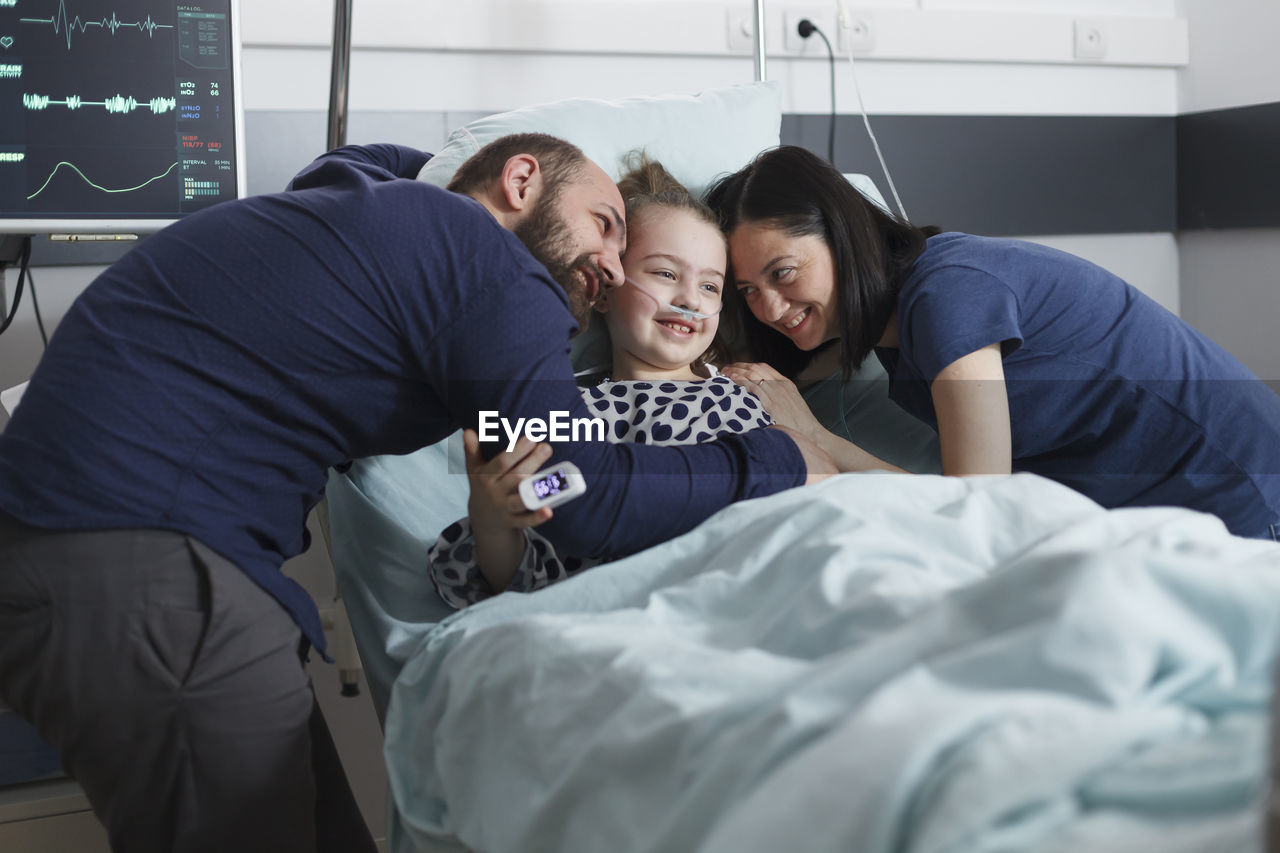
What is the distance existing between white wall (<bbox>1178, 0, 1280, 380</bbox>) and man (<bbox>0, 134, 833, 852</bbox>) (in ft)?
7.21

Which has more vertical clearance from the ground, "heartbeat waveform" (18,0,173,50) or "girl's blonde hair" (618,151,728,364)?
"heartbeat waveform" (18,0,173,50)

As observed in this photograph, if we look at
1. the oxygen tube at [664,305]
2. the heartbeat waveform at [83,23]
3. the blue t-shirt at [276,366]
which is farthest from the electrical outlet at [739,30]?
the blue t-shirt at [276,366]

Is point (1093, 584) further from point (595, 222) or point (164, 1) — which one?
point (164, 1)

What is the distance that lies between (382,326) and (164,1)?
0.99 meters

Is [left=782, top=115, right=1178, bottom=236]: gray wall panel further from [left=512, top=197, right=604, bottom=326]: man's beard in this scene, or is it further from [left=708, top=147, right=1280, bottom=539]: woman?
[left=512, top=197, right=604, bottom=326]: man's beard

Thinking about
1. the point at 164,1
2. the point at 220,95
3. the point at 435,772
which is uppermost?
the point at 164,1

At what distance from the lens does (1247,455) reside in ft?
5.36

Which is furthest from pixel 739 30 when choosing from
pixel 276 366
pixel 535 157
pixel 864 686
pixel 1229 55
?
pixel 864 686

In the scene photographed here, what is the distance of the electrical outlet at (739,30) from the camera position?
7.95 feet

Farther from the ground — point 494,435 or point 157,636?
point 494,435

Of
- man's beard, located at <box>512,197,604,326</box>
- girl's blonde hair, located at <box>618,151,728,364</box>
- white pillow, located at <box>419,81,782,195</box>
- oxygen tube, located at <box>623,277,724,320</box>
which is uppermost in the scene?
white pillow, located at <box>419,81,782,195</box>

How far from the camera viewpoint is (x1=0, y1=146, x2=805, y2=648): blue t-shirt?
1093mm

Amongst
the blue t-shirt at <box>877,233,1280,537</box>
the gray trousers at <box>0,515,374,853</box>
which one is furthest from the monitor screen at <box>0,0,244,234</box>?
the blue t-shirt at <box>877,233,1280,537</box>

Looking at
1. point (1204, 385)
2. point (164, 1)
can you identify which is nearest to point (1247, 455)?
point (1204, 385)
